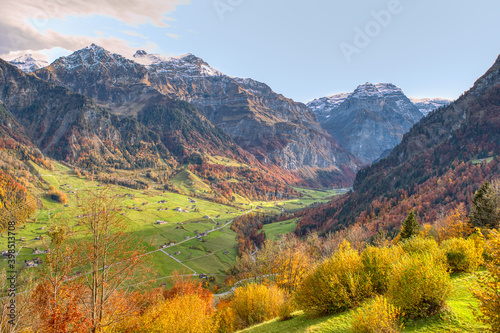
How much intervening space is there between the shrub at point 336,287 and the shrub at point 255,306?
1311 centimetres

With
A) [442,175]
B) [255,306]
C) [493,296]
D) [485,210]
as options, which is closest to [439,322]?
[493,296]

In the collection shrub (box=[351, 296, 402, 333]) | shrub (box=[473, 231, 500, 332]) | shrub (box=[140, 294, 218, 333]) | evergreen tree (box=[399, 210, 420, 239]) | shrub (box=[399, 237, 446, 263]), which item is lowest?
shrub (box=[140, 294, 218, 333])

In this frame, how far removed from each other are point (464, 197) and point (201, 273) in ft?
409

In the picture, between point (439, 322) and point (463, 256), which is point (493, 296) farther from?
point (463, 256)

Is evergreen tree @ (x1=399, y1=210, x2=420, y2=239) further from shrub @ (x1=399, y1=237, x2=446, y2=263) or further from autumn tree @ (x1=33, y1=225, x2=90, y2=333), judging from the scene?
autumn tree @ (x1=33, y1=225, x2=90, y2=333)

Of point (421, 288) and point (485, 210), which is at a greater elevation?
point (485, 210)

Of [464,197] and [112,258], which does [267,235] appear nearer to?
[464,197]

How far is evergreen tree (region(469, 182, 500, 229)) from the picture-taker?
4453cm

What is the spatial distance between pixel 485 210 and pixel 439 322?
149 ft

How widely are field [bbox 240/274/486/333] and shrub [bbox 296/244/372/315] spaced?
94 cm

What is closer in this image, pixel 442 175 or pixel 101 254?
pixel 101 254

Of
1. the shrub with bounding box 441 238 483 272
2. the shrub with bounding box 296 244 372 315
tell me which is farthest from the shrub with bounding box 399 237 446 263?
the shrub with bounding box 296 244 372 315

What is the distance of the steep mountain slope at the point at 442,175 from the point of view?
4675 inches

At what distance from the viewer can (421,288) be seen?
49.2 feet
